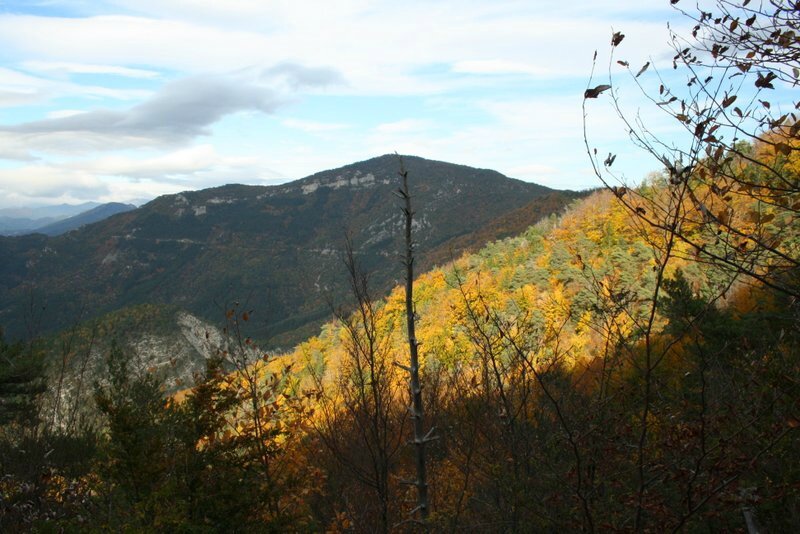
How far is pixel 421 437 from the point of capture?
169 inches

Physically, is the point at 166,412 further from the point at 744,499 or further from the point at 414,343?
the point at 744,499

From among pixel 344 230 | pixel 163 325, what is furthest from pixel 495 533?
pixel 163 325

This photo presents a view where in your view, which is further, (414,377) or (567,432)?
(414,377)

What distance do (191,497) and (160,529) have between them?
80 cm

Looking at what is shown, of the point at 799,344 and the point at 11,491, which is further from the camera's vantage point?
the point at 799,344

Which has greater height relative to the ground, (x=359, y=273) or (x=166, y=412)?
(x=359, y=273)

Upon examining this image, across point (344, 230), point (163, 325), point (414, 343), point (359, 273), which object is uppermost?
point (344, 230)

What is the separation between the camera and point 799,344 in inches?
410

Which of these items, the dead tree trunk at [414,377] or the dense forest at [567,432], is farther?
the dead tree trunk at [414,377]

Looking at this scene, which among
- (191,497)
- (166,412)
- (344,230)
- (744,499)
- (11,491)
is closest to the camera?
(744,499)

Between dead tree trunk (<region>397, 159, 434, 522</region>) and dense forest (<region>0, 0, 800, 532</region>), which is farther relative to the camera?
dead tree trunk (<region>397, 159, 434, 522</region>)

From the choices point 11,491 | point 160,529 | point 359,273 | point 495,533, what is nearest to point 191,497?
point 160,529

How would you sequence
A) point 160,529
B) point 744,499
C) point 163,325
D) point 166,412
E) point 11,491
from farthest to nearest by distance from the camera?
point 163,325 < point 166,412 < point 11,491 < point 160,529 < point 744,499

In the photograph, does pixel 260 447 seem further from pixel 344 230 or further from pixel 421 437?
pixel 344 230
